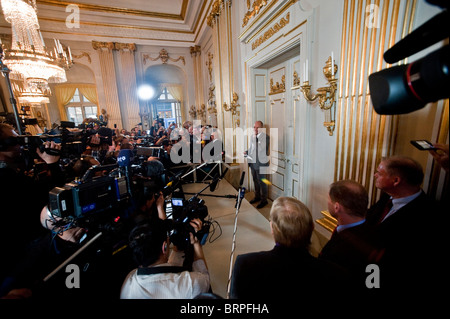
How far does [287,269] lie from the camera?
0.73 metres

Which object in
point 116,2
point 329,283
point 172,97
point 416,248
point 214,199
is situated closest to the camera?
point 329,283

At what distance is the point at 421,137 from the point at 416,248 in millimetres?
651

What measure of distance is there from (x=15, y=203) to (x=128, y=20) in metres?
7.36

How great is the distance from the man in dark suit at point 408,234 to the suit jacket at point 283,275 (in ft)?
1.44

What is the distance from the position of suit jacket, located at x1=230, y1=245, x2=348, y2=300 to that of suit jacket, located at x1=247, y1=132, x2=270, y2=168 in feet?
7.97

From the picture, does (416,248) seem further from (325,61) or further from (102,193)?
(102,193)

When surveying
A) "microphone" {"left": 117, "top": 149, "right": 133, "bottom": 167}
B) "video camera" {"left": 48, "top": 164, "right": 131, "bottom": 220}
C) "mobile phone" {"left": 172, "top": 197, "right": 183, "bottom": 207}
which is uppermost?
→ "microphone" {"left": 117, "top": 149, "right": 133, "bottom": 167}

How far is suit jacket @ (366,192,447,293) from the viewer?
0.87 meters

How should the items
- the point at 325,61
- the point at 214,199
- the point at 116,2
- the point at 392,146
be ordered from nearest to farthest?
the point at 392,146
the point at 325,61
the point at 214,199
the point at 116,2

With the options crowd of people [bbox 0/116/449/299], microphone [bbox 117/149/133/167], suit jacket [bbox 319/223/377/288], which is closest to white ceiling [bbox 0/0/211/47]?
microphone [bbox 117/149/133/167]

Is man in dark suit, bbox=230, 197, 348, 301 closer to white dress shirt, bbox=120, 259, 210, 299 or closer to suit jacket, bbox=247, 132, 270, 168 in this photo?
white dress shirt, bbox=120, 259, 210, 299

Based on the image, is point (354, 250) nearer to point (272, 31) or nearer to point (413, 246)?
point (413, 246)

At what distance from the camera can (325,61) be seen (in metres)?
1.68
